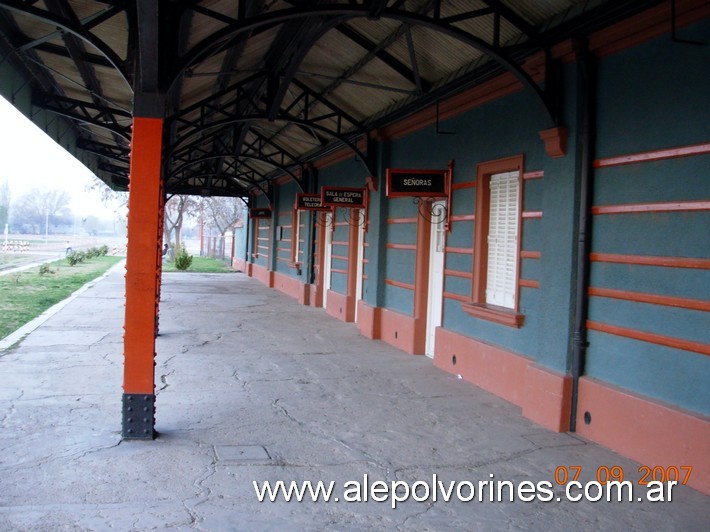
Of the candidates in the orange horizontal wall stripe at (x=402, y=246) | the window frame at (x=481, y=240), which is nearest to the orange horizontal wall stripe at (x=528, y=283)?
the window frame at (x=481, y=240)

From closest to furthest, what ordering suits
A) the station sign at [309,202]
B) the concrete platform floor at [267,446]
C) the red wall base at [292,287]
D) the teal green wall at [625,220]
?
1. the concrete platform floor at [267,446]
2. the teal green wall at [625,220]
3. the station sign at [309,202]
4. the red wall base at [292,287]

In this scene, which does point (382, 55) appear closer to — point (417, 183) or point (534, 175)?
point (417, 183)

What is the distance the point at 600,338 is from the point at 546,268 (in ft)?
3.25

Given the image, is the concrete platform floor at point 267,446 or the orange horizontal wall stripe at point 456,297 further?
the orange horizontal wall stripe at point 456,297

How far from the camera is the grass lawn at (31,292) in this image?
13.4 m

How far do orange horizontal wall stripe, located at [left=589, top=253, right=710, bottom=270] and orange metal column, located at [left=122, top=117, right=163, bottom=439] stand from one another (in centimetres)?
417

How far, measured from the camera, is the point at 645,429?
5.43 metres

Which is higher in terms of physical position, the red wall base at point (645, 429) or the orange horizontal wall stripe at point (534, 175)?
the orange horizontal wall stripe at point (534, 175)

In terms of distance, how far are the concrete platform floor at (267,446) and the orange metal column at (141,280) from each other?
35 centimetres

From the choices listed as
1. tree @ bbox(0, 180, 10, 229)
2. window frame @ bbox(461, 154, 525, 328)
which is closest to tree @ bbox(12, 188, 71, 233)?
tree @ bbox(0, 180, 10, 229)

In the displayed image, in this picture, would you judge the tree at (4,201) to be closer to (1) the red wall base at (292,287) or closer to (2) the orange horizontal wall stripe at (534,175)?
(1) the red wall base at (292,287)

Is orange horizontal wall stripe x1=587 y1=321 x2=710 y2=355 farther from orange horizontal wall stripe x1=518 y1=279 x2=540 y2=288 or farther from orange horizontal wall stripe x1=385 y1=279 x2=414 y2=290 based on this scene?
orange horizontal wall stripe x1=385 y1=279 x2=414 y2=290

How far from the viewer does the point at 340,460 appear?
543 cm

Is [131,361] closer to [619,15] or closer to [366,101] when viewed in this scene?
[619,15]
